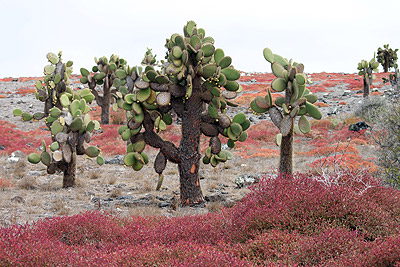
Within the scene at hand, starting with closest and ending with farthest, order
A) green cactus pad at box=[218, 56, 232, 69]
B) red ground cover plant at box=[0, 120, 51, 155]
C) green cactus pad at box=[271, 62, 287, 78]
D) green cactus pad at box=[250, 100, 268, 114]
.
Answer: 1. green cactus pad at box=[271, 62, 287, 78]
2. green cactus pad at box=[250, 100, 268, 114]
3. green cactus pad at box=[218, 56, 232, 69]
4. red ground cover plant at box=[0, 120, 51, 155]

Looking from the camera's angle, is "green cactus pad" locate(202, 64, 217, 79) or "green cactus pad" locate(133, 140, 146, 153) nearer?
"green cactus pad" locate(202, 64, 217, 79)

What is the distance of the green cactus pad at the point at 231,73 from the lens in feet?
30.8

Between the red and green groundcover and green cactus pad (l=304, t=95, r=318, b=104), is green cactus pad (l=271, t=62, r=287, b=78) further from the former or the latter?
the red and green groundcover

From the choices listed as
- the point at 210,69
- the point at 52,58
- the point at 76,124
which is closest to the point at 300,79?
the point at 210,69

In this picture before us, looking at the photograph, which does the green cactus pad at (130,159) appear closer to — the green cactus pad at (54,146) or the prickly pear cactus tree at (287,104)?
the green cactus pad at (54,146)

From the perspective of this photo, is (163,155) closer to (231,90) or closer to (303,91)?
(231,90)

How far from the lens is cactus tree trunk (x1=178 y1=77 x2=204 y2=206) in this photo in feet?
31.4

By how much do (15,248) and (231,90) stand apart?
644 cm

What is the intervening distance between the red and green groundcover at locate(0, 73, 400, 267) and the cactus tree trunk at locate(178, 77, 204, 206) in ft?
8.19

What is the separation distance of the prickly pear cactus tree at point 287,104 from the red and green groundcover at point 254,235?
126 cm

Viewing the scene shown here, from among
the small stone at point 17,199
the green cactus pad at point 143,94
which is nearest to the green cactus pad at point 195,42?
the green cactus pad at point 143,94

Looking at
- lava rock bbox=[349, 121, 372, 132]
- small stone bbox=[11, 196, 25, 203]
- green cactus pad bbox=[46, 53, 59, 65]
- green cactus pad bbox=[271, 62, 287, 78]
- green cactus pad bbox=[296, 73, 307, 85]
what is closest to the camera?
green cactus pad bbox=[296, 73, 307, 85]

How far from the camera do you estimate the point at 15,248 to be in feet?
15.7

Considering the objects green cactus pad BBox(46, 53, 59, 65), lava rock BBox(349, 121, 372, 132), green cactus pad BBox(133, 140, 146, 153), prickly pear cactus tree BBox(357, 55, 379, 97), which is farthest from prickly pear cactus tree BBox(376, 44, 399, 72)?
green cactus pad BBox(133, 140, 146, 153)
